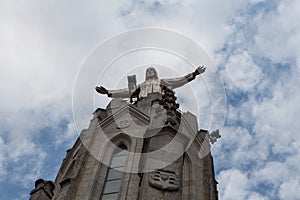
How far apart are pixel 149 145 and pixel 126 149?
1.40m

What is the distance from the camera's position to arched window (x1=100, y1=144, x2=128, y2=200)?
19097mm

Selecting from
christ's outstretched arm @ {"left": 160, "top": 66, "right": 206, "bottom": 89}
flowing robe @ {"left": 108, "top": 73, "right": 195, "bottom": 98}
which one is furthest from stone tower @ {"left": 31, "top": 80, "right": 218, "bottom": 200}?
christ's outstretched arm @ {"left": 160, "top": 66, "right": 206, "bottom": 89}

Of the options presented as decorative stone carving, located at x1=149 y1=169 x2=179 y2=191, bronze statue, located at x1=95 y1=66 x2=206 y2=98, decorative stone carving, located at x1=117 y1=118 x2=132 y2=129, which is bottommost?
decorative stone carving, located at x1=149 y1=169 x2=179 y2=191

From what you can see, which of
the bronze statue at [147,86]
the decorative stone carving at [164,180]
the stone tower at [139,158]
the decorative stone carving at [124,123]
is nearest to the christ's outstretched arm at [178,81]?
the bronze statue at [147,86]

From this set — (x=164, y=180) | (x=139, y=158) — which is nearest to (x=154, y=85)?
(x=139, y=158)

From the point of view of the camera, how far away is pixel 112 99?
26.9 m

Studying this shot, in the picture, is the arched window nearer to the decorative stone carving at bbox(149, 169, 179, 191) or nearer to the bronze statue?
the decorative stone carving at bbox(149, 169, 179, 191)

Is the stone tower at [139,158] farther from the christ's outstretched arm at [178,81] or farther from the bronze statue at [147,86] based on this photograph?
the christ's outstretched arm at [178,81]

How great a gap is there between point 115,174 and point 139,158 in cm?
109

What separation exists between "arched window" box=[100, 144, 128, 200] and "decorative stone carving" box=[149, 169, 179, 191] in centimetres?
140

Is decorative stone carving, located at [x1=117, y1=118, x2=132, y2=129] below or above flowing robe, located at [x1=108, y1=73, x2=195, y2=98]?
below

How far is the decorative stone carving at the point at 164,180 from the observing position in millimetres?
18438

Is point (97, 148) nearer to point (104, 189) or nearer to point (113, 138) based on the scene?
point (113, 138)

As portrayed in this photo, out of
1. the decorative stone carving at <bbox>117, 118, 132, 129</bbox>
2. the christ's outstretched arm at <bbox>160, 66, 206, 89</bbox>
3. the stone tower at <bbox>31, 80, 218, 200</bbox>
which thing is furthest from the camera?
the christ's outstretched arm at <bbox>160, 66, 206, 89</bbox>
